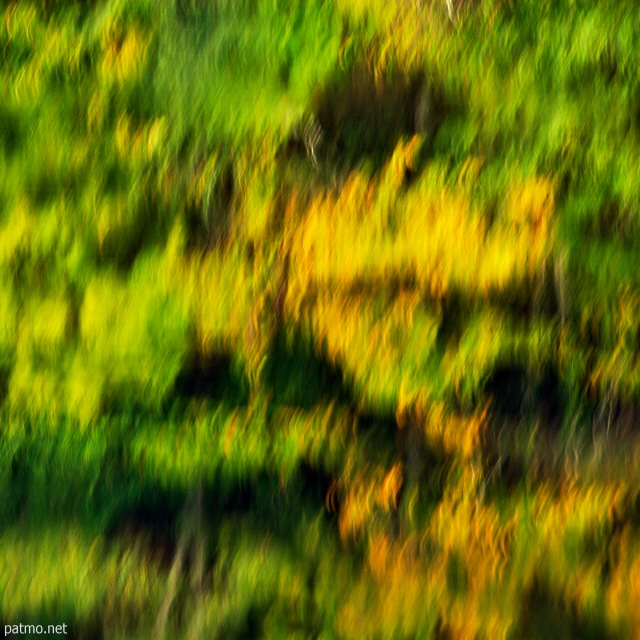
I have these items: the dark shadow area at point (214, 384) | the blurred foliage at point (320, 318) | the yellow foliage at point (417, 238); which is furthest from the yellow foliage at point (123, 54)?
the dark shadow area at point (214, 384)

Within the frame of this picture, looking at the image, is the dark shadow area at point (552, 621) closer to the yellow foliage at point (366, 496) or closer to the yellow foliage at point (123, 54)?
the yellow foliage at point (366, 496)

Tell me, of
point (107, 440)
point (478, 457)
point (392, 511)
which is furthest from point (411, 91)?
point (107, 440)

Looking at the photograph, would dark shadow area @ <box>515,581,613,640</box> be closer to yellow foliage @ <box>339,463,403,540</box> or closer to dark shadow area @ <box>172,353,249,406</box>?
yellow foliage @ <box>339,463,403,540</box>

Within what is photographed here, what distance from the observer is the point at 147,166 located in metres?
2.89

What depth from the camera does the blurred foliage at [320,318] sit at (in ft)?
8.43

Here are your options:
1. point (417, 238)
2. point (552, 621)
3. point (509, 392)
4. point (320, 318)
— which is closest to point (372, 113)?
point (417, 238)

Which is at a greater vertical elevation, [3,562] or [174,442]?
[174,442]

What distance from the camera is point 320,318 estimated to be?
270 centimetres

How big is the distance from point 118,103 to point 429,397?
1.48 metres

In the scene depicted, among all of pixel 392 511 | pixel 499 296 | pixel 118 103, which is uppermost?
pixel 118 103

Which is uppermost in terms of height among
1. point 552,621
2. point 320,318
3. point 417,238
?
point 417,238

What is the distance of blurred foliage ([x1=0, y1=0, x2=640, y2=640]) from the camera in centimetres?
257

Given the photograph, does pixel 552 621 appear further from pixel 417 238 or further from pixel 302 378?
pixel 417 238

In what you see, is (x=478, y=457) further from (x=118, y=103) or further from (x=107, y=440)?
(x=118, y=103)
